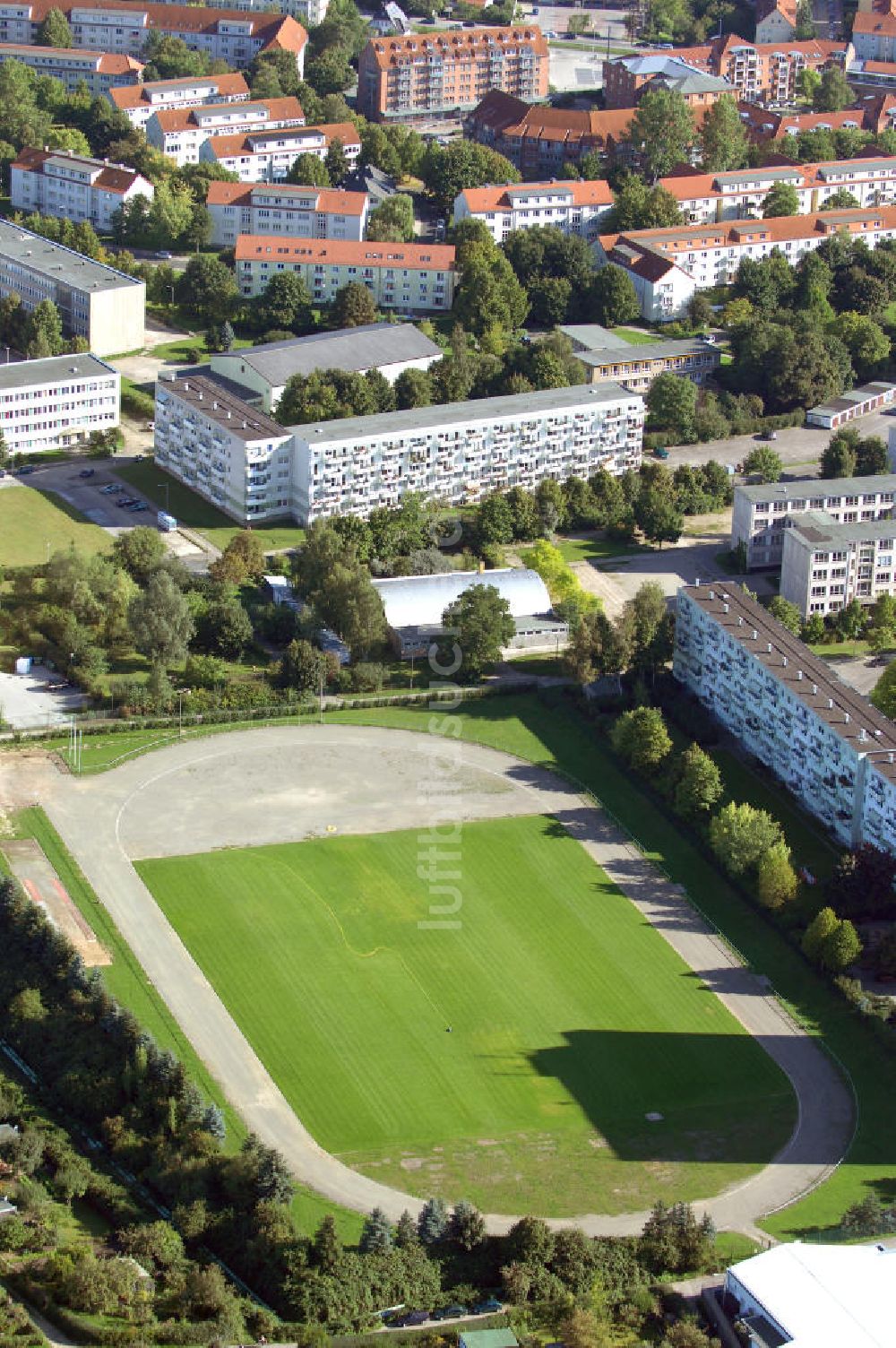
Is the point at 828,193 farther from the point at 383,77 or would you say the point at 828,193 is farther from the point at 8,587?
the point at 8,587

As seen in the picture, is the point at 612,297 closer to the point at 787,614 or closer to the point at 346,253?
the point at 346,253

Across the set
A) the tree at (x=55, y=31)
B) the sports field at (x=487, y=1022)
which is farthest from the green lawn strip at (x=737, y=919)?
the tree at (x=55, y=31)

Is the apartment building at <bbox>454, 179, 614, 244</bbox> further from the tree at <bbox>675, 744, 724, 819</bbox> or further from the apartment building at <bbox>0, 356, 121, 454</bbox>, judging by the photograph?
the tree at <bbox>675, 744, 724, 819</bbox>

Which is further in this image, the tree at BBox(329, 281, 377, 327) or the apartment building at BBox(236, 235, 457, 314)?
the apartment building at BBox(236, 235, 457, 314)

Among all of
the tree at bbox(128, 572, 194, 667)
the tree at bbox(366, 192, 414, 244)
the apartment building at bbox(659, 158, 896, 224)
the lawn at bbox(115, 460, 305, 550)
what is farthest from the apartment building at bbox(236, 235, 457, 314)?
the tree at bbox(128, 572, 194, 667)

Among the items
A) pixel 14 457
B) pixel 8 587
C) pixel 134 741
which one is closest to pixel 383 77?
pixel 14 457

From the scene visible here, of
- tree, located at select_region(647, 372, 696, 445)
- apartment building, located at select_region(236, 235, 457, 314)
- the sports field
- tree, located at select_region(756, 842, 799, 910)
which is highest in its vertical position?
apartment building, located at select_region(236, 235, 457, 314)
